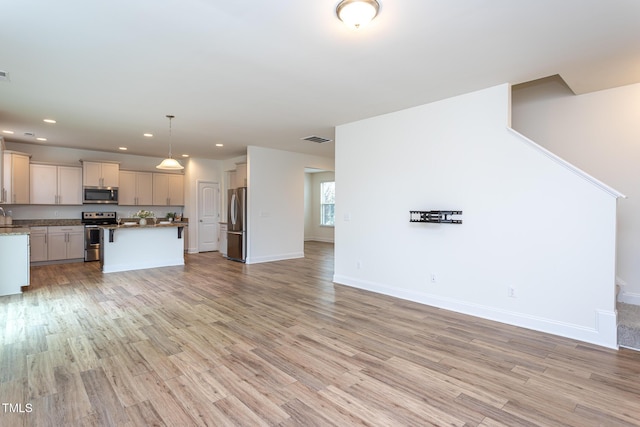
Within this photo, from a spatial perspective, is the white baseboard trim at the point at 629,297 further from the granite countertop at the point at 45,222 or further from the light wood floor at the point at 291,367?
the granite countertop at the point at 45,222

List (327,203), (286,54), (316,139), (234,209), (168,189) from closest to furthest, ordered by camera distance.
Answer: (286,54), (316,139), (234,209), (168,189), (327,203)

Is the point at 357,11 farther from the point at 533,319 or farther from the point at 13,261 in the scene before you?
the point at 13,261

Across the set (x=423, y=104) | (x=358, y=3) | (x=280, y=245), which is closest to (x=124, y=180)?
(x=280, y=245)

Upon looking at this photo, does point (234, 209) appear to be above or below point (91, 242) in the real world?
above

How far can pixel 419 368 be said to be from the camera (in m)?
2.55

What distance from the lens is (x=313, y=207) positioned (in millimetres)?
12430

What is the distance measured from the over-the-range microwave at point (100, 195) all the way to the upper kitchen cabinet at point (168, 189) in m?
0.98

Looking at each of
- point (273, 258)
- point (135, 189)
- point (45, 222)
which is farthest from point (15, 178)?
point (273, 258)

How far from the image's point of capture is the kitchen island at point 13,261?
15.2ft

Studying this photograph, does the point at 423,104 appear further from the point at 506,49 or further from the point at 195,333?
the point at 195,333

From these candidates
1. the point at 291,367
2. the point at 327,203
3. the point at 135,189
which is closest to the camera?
the point at 291,367

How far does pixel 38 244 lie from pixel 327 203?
8299mm

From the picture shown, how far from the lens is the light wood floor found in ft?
6.53

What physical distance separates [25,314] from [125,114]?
9.79ft
